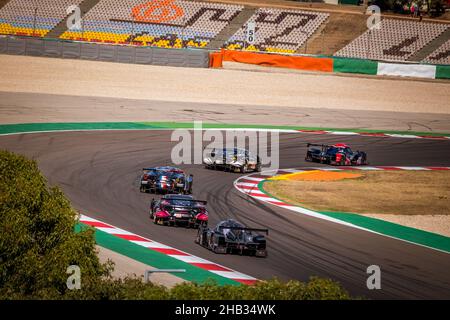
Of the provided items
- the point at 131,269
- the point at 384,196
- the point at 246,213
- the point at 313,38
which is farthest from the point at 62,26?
the point at 131,269

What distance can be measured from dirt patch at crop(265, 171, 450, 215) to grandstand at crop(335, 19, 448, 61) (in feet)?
138

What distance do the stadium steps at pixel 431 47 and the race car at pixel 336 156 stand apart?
132 feet

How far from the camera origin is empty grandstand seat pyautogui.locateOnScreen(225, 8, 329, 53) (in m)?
77.7

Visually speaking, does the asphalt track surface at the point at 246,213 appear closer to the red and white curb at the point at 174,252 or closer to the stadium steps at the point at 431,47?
the red and white curb at the point at 174,252

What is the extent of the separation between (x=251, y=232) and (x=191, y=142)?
1759 cm

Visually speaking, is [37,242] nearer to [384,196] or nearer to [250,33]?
[384,196]

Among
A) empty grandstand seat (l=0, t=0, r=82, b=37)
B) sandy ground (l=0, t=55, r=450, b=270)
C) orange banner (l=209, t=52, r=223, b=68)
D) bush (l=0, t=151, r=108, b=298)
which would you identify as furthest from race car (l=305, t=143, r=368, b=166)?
empty grandstand seat (l=0, t=0, r=82, b=37)

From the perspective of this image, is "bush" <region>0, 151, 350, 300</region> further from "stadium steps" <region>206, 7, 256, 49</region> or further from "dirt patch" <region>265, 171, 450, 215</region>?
"stadium steps" <region>206, 7, 256, 49</region>

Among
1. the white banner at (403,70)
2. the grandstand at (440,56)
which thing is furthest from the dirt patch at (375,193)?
the grandstand at (440,56)

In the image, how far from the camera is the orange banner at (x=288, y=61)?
2699 inches

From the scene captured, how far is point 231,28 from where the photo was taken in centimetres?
8019

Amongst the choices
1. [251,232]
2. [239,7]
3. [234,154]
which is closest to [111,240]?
[251,232]

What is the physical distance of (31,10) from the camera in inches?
3103

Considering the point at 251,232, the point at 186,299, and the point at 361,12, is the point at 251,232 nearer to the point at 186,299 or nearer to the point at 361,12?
the point at 186,299
